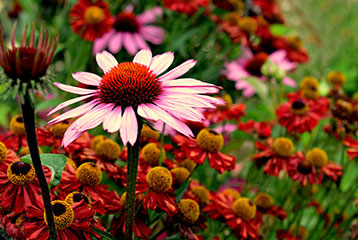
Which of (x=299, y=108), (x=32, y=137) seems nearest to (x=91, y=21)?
(x=299, y=108)

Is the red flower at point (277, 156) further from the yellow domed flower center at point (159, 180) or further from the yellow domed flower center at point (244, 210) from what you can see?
the yellow domed flower center at point (159, 180)

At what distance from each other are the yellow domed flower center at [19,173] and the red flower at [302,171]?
440 millimetres

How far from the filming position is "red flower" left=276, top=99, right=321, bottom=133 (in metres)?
0.77

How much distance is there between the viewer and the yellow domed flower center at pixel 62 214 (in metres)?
0.38

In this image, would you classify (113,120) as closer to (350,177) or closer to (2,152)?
(2,152)

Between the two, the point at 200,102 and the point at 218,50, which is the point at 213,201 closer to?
the point at 200,102

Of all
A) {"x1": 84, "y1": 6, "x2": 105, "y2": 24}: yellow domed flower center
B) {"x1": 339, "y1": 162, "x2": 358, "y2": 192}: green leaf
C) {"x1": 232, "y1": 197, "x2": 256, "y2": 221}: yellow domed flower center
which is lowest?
{"x1": 339, "y1": 162, "x2": 358, "y2": 192}: green leaf

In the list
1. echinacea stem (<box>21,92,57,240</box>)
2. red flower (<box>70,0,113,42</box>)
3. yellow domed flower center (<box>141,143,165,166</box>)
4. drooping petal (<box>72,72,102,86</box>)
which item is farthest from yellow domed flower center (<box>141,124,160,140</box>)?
red flower (<box>70,0,113,42</box>)

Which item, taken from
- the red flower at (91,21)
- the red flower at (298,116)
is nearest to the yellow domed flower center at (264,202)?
the red flower at (298,116)

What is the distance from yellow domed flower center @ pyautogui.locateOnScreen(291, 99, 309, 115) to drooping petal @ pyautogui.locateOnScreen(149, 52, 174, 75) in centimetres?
42

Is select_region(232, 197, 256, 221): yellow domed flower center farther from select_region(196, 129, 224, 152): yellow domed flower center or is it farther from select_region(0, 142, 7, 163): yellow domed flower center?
select_region(0, 142, 7, 163): yellow domed flower center

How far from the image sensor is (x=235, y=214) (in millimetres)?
585

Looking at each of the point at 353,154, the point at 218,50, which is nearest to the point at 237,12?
the point at 218,50

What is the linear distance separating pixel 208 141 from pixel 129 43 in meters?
0.74
